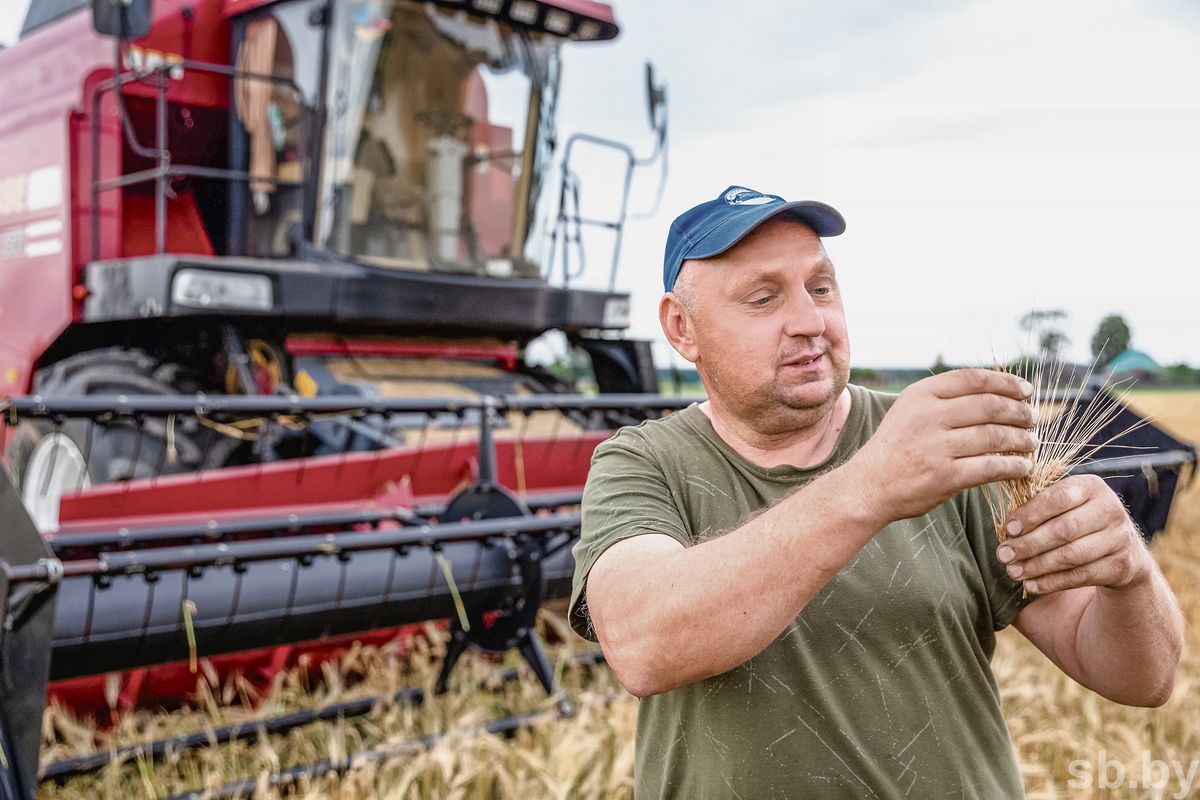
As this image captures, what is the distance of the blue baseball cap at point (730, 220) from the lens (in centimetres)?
140

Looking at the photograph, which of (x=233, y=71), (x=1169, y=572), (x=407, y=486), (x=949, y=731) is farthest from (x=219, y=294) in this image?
(x=1169, y=572)

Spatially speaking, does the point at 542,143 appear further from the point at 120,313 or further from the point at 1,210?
the point at 1,210

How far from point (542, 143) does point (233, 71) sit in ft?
5.06

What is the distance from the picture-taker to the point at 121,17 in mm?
4191

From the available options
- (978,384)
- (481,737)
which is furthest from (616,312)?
(978,384)

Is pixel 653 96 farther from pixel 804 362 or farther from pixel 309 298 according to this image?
pixel 804 362

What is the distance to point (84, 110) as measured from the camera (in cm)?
521

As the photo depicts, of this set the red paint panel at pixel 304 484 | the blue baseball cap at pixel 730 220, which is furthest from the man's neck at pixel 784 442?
the red paint panel at pixel 304 484

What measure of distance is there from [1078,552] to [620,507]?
53cm

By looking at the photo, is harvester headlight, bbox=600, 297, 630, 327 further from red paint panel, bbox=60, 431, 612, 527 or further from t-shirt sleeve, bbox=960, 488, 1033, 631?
t-shirt sleeve, bbox=960, 488, 1033, 631

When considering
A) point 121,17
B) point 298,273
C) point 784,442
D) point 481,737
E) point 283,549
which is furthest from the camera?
Result: point 298,273

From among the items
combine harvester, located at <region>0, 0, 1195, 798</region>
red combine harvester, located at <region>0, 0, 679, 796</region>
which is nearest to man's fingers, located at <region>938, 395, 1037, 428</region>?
combine harvester, located at <region>0, 0, 1195, 798</region>

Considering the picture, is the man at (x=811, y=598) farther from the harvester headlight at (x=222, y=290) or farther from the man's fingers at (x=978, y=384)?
the harvester headlight at (x=222, y=290)

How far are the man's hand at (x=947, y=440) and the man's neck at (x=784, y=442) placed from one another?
1.20ft
